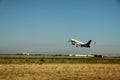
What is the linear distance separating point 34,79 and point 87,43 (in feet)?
409

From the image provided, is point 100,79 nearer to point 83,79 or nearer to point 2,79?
point 83,79

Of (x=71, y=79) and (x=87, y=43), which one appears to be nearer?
(x=71, y=79)

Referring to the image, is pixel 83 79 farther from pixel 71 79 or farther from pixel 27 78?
pixel 27 78

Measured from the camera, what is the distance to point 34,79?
2831 cm

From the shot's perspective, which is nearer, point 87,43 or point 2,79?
point 2,79

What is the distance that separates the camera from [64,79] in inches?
1134

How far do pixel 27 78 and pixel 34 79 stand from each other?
120cm

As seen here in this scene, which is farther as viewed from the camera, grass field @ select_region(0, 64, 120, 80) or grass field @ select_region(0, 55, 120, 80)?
grass field @ select_region(0, 55, 120, 80)

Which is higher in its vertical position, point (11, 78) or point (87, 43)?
point (87, 43)

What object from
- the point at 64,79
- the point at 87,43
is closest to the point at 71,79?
the point at 64,79

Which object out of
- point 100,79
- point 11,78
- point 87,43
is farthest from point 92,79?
point 87,43

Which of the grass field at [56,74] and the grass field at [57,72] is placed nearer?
the grass field at [56,74]

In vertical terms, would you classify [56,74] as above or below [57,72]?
below

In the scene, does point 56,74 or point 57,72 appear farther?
point 57,72
